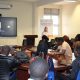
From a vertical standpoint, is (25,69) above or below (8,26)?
below

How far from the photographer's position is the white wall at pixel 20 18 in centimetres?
1279

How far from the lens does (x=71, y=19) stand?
13.7 meters

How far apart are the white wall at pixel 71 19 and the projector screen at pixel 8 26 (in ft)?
10.3

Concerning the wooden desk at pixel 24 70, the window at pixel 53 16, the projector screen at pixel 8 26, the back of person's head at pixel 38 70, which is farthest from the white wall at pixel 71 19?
the back of person's head at pixel 38 70

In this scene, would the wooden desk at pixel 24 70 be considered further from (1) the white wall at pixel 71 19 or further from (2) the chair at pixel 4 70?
(1) the white wall at pixel 71 19

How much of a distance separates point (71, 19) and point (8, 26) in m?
3.57

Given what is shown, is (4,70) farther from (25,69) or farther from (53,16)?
(53,16)

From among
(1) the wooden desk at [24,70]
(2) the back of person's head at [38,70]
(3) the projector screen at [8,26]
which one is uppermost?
(3) the projector screen at [8,26]

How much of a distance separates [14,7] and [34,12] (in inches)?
43.8

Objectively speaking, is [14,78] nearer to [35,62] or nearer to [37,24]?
[35,62]

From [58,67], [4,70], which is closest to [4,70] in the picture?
[4,70]

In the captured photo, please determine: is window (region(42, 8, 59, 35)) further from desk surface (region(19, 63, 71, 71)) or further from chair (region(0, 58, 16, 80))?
chair (region(0, 58, 16, 80))

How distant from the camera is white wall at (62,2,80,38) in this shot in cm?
1320

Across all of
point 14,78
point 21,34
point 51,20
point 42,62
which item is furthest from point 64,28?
point 42,62
